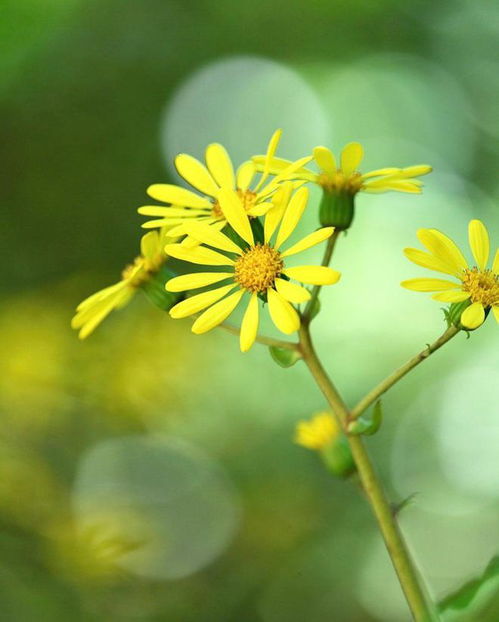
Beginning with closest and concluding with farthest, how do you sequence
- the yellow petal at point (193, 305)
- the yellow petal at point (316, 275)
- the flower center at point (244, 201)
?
the yellow petal at point (316, 275) → the yellow petal at point (193, 305) → the flower center at point (244, 201)

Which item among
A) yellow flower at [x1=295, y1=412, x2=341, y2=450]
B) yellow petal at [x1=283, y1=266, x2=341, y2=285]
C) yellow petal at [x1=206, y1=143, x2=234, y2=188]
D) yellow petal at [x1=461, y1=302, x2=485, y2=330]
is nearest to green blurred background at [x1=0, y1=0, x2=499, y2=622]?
yellow flower at [x1=295, y1=412, x2=341, y2=450]

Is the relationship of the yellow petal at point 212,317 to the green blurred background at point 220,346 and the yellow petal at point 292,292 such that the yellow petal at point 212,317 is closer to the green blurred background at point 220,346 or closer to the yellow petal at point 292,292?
the yellow petal at point 292,292

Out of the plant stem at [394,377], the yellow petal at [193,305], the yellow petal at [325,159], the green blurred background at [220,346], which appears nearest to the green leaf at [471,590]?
the green blurred background at [220,346]

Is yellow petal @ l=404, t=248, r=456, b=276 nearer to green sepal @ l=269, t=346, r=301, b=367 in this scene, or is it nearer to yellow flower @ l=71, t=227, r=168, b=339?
green sepal @ l=269, t=346, r=301, b=367

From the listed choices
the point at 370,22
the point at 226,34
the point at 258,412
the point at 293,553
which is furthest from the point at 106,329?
the point at 370,22

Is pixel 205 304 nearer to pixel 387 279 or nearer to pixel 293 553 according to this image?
pixel 293 553

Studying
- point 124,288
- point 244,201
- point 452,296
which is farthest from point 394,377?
point 124,288
